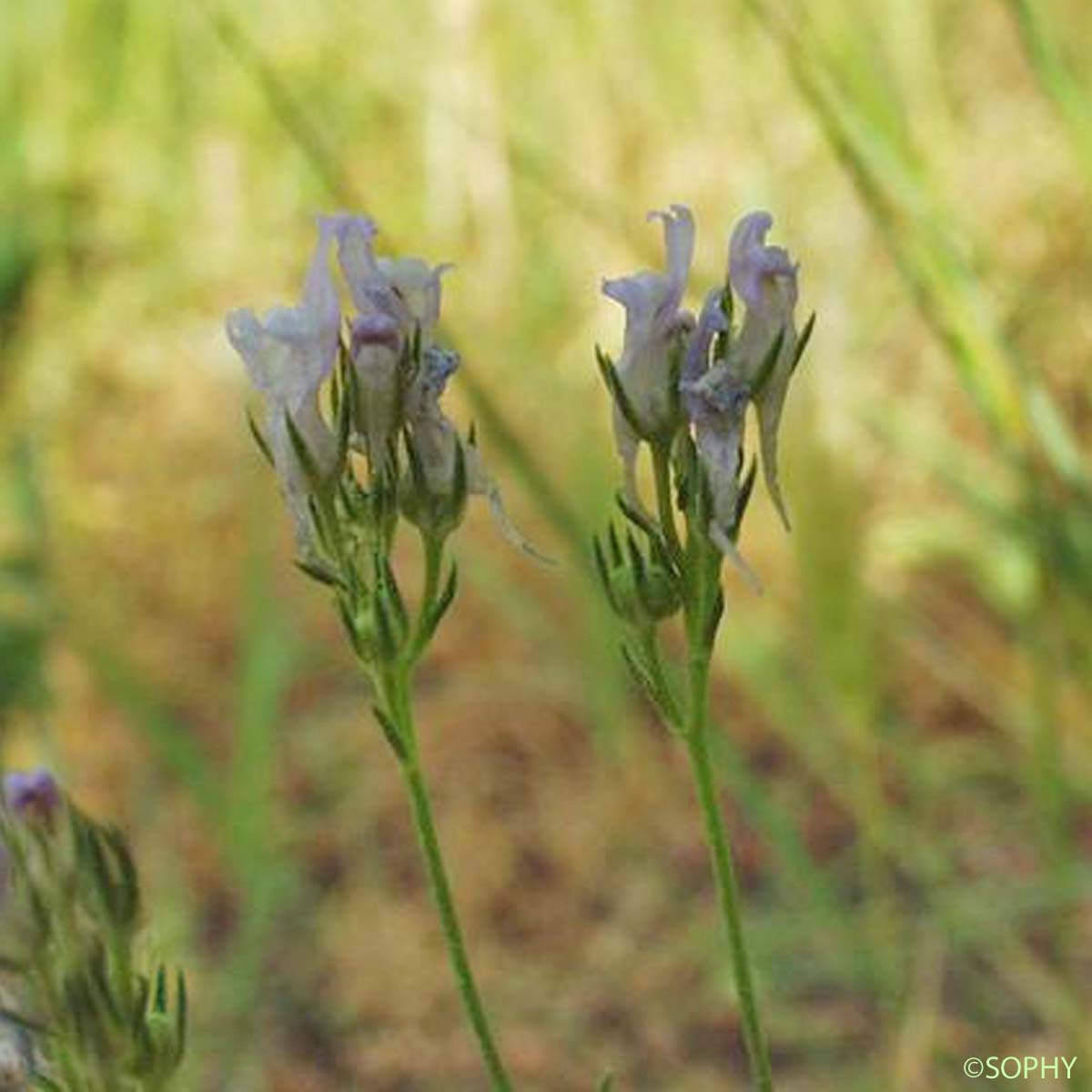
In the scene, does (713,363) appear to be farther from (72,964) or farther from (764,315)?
(72,964)

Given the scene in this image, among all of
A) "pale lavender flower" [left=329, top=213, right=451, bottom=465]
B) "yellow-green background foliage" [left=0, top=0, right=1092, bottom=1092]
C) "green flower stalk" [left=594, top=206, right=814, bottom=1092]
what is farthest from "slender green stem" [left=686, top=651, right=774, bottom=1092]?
"yellow-green background foliage" [left=0, top=0, right=1092, bottom=1092]

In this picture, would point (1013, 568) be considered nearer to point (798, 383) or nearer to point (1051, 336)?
point (1051, 336)

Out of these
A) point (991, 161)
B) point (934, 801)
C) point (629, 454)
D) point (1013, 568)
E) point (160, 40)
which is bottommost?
point (629, 454)

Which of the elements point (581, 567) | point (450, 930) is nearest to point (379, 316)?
point (450, 930)

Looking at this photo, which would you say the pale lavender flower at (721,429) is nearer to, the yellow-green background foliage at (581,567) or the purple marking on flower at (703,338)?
the purple marking on flower at (703,338)

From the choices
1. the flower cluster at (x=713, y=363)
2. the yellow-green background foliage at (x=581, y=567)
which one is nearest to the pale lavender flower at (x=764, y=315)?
the flower cluster at (x=713, y=363)

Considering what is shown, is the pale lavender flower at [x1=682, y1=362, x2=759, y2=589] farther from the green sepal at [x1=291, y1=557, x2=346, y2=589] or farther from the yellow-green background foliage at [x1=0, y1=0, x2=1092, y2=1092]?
the yellow-green background foliage at [x1=0, y1=0, x2=1092, y2=1092]

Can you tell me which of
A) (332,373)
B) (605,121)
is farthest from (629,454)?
(605,121)
